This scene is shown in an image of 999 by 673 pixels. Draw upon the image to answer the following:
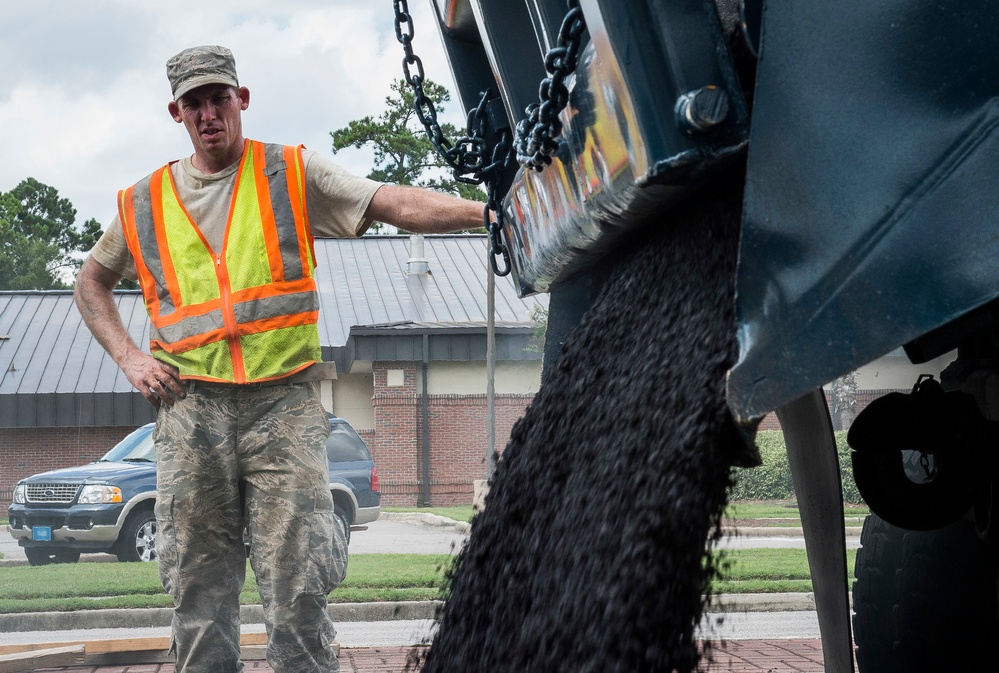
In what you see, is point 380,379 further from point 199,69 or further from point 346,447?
point 199,69

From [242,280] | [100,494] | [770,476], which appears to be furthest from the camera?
[770,476]

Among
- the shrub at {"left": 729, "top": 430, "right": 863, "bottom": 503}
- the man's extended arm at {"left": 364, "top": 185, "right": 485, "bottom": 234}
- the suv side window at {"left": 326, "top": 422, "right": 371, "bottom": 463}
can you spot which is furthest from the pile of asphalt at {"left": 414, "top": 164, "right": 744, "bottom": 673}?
the shrub at {"left": 729, "top": 430, "right": 863, "bottom": 503}

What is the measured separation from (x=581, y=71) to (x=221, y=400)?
80.1 inches

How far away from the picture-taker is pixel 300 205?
3363mm

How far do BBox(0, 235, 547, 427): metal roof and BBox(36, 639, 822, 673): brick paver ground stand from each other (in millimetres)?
14191

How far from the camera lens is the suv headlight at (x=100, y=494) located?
11250 millimetres

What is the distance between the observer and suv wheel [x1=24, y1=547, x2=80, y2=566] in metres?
12.0

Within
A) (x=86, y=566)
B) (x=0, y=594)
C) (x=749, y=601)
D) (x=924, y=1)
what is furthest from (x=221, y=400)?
(x=86, y=566)

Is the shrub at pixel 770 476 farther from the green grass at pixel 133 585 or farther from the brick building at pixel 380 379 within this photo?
the green grass at pixel 133 585

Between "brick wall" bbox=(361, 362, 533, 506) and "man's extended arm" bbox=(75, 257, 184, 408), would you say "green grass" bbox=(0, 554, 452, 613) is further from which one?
"brick wall" bbox=(361, 362, 533, 506)

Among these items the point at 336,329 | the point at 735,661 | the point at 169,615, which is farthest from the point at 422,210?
the point at 336,329

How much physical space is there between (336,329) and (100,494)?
11.0 metres

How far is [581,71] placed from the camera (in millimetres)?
1484

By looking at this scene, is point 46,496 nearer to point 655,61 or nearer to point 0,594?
point 0,594
